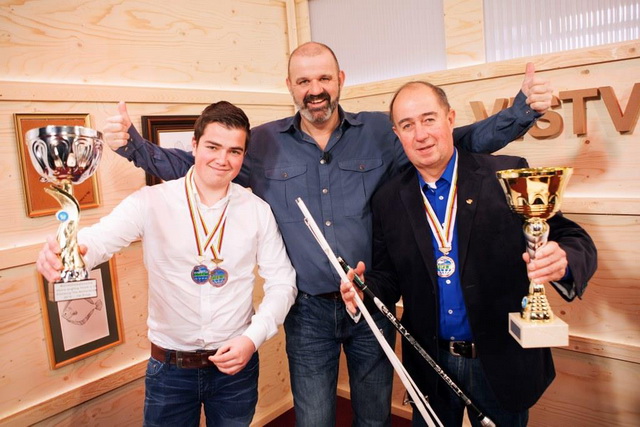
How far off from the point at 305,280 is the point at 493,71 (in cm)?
161

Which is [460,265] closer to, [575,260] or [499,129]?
[575,260]

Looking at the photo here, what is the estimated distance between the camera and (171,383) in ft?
6.07

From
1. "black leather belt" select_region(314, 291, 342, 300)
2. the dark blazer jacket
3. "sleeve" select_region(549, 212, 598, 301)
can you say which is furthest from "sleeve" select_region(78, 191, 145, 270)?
"sleeve" select_region(549, 212, 598, 301)

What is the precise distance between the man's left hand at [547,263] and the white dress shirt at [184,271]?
971mm

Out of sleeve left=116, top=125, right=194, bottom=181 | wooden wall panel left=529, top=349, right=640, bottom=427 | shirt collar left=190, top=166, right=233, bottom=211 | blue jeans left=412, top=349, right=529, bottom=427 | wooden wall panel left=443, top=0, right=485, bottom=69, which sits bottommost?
wooden wall panel left=529, top=349, right=640, bottom=427

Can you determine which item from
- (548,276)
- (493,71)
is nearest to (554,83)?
(493,71)

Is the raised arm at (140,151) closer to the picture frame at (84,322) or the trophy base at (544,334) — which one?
the picture frame at (84,322)

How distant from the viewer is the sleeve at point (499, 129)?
1.89 metres

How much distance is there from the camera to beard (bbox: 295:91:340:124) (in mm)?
2146

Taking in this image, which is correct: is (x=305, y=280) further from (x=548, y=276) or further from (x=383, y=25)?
(x=383, y=25)

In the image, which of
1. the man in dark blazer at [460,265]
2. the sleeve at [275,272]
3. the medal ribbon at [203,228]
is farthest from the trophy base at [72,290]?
the man in dark blazer at [460,265]

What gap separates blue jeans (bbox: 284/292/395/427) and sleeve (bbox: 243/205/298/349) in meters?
0.19

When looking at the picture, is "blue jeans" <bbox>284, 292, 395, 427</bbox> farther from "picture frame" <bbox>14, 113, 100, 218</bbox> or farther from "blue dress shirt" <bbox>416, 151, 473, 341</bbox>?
"picture frame" <bbox>14, 113, 100, 218</bbox>

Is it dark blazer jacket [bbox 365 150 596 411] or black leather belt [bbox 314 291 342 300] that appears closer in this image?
dark blazer jacket [bbox 365 150 596 411]
